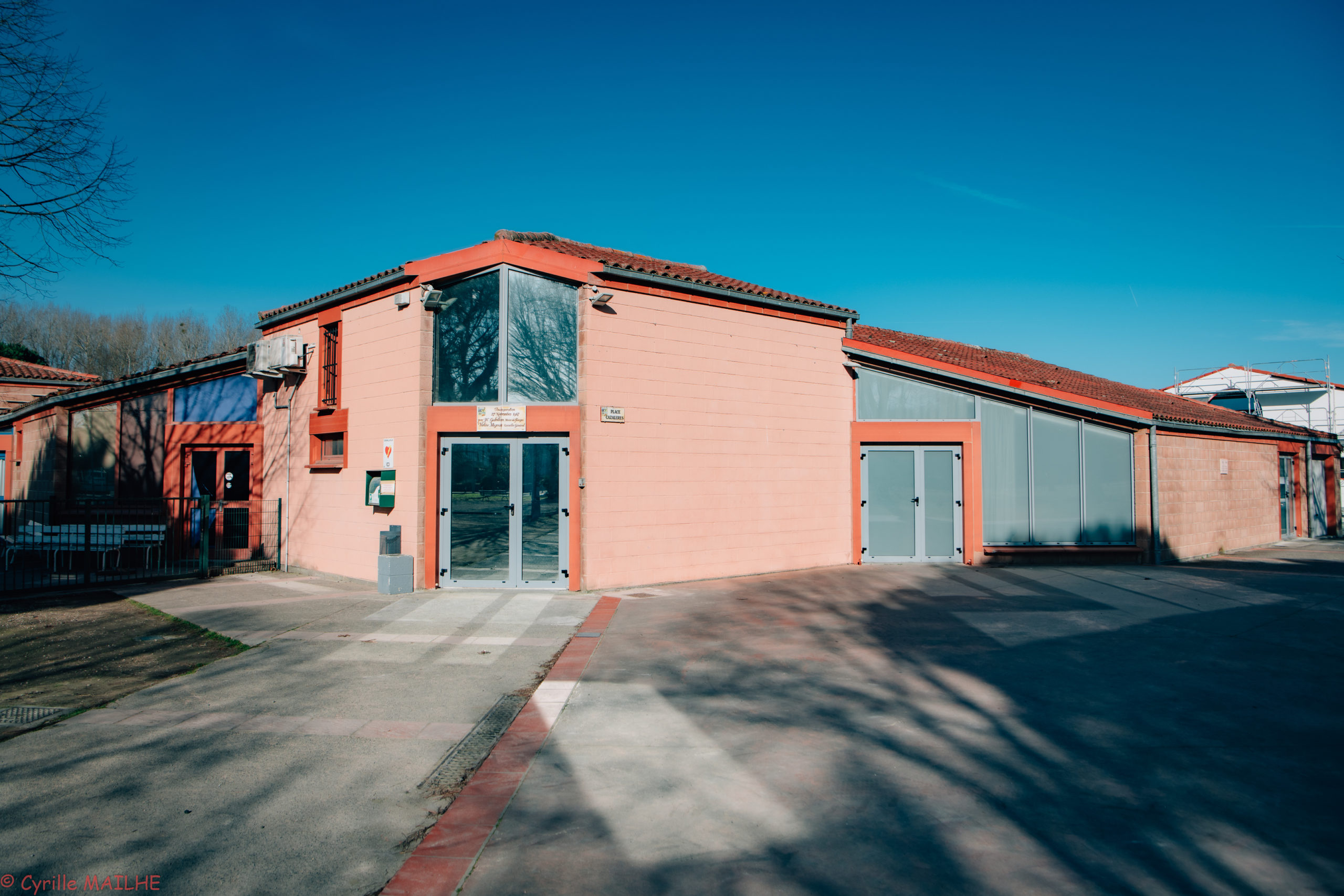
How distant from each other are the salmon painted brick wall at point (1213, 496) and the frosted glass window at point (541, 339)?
1069 cm

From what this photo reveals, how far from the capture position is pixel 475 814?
11.8 feet

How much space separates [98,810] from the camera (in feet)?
12.0

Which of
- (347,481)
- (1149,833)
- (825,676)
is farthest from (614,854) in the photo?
(347,481)

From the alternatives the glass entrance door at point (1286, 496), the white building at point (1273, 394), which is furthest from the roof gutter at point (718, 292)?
the white building at point (1273, 394)

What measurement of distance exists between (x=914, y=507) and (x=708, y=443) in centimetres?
426

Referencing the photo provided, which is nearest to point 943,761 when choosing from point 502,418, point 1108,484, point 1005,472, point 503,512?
point 503,512

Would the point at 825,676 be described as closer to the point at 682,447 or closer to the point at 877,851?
the point at 877,851

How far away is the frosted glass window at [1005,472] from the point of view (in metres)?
12.5

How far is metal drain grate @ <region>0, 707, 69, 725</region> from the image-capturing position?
4.92 metres

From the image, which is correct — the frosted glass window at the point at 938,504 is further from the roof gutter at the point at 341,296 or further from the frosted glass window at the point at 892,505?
the roof gutter at the point at 341,296

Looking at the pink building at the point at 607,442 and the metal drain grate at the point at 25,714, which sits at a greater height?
the pink building at the point at 607,442

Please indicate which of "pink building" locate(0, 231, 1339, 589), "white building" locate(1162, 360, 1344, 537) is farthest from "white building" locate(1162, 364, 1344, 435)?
"pink building" locate(0, 231, 1339, 589)

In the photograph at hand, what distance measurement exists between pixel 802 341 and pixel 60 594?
39.2ft

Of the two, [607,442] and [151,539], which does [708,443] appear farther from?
[151,539]
